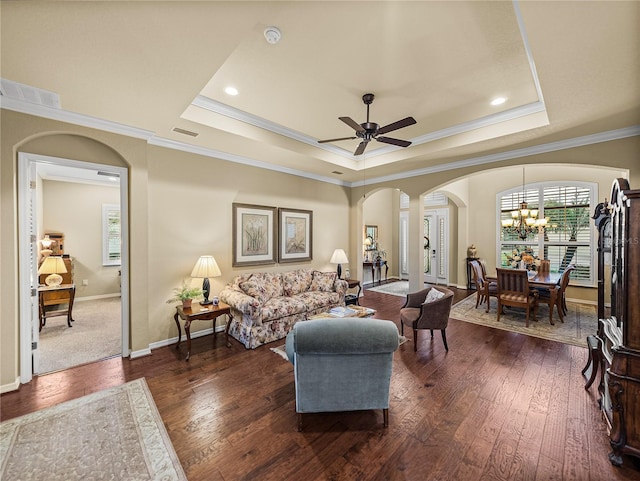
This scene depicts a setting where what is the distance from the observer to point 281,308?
4.04 m

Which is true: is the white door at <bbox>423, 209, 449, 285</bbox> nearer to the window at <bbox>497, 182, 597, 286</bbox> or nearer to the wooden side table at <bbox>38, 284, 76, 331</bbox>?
the window at <bbox>497, 182, 597, 286</bbox>

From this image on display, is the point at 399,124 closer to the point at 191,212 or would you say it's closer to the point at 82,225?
the point at 191,212

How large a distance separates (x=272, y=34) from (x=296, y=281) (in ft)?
12.3

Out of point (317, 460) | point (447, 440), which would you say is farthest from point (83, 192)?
point (447, 440)

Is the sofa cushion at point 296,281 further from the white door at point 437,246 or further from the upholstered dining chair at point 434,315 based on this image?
the white door at point 437,246

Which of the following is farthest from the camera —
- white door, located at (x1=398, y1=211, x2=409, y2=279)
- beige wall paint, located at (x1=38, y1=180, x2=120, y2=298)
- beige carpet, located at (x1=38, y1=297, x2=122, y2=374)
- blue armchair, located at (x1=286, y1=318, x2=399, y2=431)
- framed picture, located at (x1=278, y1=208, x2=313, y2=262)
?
white door, located at (x1=398, y1=211, x2=409, y2=279)

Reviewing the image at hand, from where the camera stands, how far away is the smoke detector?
2.07 metres

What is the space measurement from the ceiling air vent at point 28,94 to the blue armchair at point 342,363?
3.20 m

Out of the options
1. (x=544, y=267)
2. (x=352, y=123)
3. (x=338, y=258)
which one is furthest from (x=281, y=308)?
(x=544, y=267)

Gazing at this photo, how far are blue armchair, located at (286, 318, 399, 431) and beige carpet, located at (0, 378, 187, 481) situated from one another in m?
1.01

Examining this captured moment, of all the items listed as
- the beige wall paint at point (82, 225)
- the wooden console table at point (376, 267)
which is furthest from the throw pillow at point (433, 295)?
the beige wall paint at point (82, 225)

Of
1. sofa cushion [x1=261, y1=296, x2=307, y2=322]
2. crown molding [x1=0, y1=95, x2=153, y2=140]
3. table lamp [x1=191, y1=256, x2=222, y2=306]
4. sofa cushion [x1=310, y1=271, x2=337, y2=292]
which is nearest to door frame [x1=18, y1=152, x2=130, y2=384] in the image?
crown molding [x1=0, y1=95, x2=153, y2=140]

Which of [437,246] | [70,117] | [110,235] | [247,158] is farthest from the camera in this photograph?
[437,246]

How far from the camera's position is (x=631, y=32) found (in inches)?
72.2
